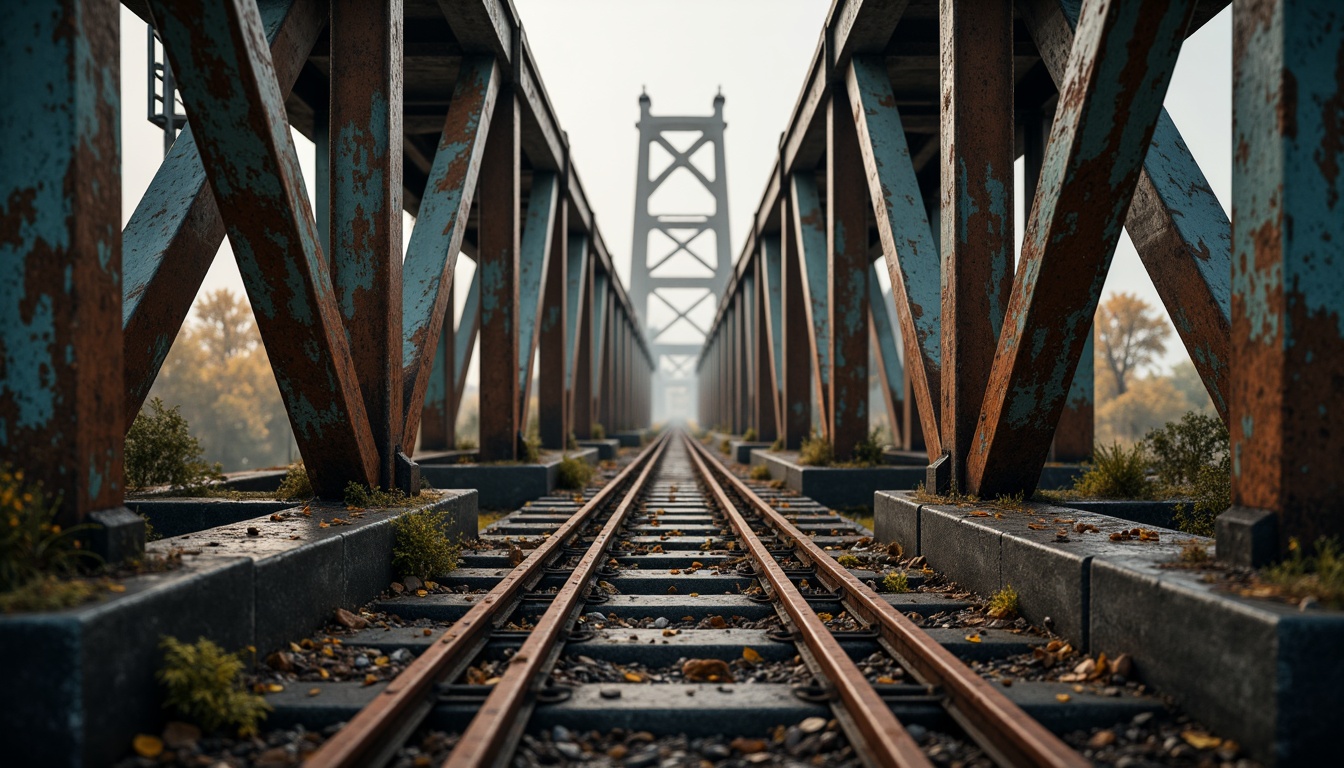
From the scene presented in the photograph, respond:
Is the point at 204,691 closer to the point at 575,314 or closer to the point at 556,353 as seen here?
the point at 556,353

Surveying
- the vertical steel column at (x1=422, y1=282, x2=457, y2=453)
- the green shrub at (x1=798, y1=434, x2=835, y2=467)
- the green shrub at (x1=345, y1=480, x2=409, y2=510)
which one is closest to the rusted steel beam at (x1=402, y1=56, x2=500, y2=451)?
the green shrub at (x1=345, y1=480, x2=409, y2=510)

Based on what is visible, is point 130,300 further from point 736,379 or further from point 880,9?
point 736,379

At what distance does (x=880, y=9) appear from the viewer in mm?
8461

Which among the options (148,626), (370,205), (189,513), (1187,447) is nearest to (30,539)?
(148,626)

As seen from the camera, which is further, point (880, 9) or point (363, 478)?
point (880, 9)

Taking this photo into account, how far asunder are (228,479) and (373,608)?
397 centimetres

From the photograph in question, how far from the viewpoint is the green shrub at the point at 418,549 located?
5.12 meters

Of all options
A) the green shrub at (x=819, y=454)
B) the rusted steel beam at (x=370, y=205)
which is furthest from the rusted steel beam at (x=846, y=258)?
the rusted steel beam at (x=370, y=205)

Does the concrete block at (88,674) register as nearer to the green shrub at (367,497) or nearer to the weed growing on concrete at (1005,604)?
the green shrub at (367,497)

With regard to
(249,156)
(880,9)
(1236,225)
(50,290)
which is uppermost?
(880,9)

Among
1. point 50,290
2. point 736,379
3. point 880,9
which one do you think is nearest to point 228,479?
point 50,290

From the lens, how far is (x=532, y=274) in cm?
1215

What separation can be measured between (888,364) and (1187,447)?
7.12 m

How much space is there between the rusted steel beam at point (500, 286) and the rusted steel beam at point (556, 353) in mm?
3824
